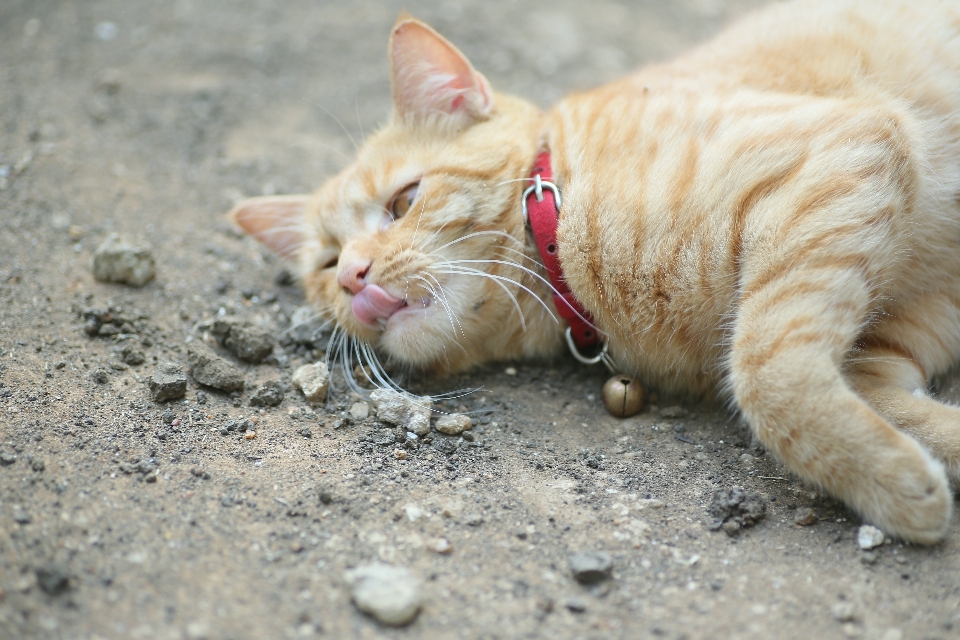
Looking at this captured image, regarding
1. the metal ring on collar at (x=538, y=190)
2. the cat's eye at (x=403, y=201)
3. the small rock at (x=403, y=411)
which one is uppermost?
the metal ring on collar at (x=538, y=190)

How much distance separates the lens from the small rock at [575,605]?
1554mm

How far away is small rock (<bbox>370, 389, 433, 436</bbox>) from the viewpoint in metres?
2.22

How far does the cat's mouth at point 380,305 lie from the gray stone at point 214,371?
17.0 inches

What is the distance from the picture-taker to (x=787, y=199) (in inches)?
77.7

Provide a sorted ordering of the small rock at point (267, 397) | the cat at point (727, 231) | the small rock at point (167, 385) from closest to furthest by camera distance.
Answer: the cat at point (727, 231)
the small rock at point (167, 385)
the small rock at point (267, 397)

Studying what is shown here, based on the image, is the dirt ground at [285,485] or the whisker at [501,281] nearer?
A: the dirt ground at [285,485]

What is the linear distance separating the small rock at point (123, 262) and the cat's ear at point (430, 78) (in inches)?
43.8

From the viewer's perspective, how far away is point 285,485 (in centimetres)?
190

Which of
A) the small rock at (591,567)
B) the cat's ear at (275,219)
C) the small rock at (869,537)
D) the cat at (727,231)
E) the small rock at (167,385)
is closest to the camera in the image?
the small rock at (591,567)

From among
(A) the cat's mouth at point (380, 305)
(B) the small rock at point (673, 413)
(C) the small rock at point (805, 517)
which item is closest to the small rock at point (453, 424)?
(A) the cat's mouth at point (380, 305)

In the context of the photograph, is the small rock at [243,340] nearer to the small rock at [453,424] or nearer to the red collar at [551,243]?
the small rock at [453,424]

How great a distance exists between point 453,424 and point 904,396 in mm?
1325

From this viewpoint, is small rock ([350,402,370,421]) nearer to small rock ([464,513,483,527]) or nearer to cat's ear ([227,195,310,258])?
small rock ([464,513,483,527])

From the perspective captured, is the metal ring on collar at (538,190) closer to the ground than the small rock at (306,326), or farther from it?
farther from it
